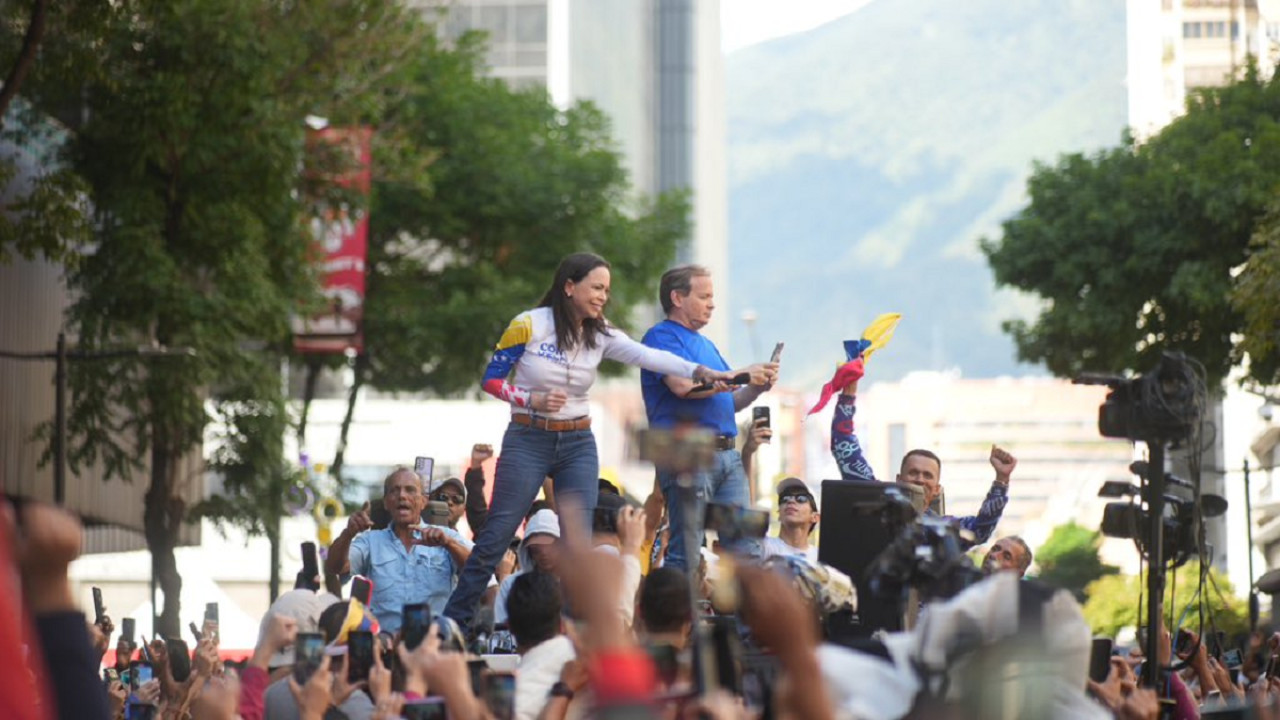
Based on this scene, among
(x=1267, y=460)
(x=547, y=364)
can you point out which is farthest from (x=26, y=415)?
(x=1267, y=460)

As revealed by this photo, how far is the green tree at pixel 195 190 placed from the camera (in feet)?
97.3

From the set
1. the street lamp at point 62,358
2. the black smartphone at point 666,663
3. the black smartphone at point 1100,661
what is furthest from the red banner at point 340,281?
the black smartphone at point 666,663

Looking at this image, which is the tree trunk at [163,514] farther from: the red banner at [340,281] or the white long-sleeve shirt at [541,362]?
the white long-sleeve shirt at [541,362]

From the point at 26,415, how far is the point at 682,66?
11954 centimetres

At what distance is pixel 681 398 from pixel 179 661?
2.98m

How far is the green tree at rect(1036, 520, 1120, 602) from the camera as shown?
272 ft

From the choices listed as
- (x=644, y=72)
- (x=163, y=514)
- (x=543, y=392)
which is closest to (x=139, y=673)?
(x=543, y=392)

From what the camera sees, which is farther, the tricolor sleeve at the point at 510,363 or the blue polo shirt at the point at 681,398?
the blue polo shirt at the point at 681,398

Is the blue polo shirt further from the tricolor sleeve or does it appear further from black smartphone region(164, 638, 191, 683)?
black smartphone region(164, 638, 191, 683)

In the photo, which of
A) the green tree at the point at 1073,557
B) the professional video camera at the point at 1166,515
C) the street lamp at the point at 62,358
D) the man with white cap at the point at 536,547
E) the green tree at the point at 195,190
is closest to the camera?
the professional video camera at the point at 1166,515

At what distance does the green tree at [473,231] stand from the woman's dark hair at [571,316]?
30917mm

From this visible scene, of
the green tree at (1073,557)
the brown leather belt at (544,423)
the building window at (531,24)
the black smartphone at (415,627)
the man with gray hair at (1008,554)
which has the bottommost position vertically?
the green tree at (1073,557)

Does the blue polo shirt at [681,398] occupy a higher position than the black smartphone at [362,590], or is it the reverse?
the blue polo shirt at [681,398]

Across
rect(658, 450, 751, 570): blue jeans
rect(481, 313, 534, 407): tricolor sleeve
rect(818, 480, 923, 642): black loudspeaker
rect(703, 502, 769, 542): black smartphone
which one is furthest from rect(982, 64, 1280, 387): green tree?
rect(703, 502, 769, 542): black smartphone
